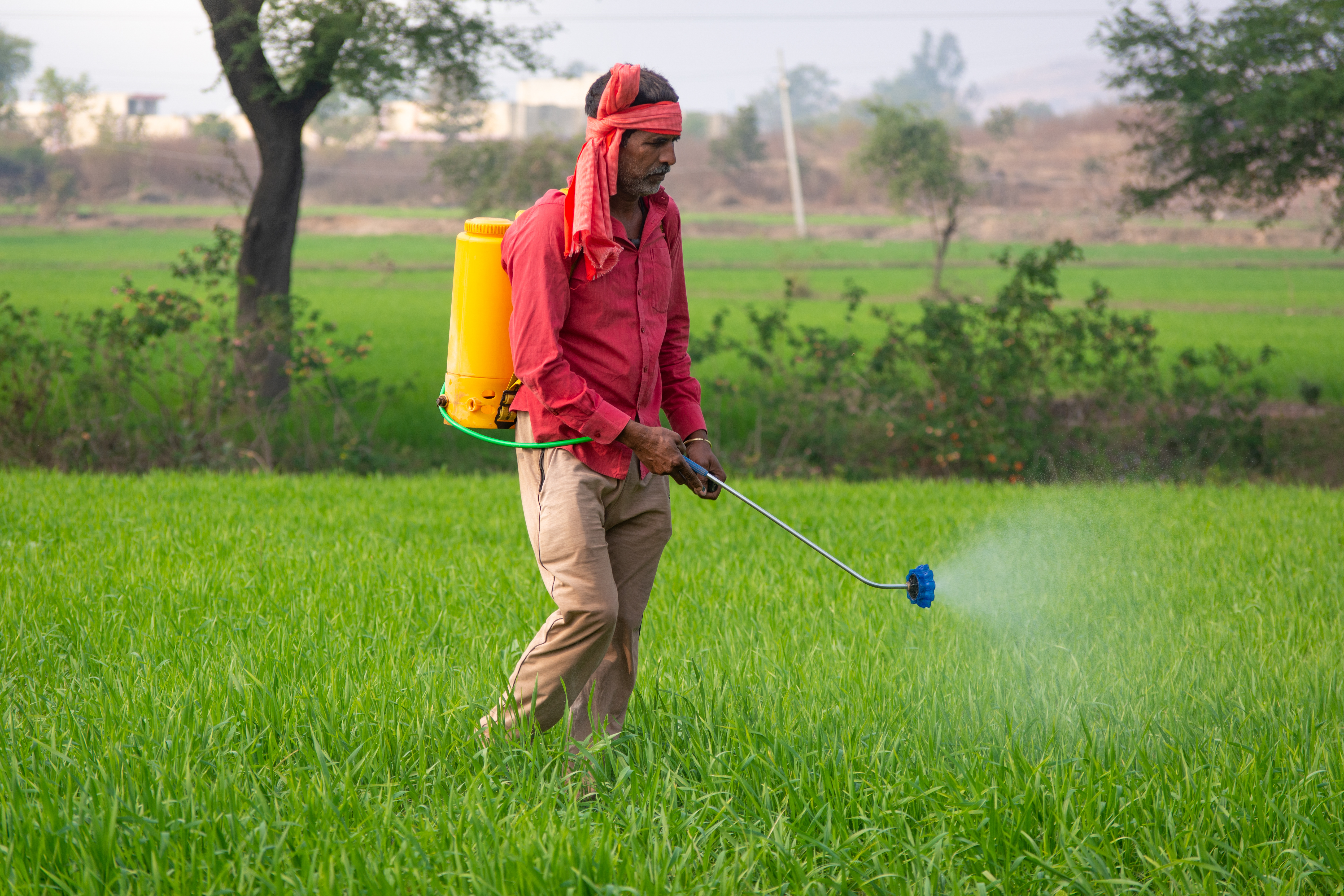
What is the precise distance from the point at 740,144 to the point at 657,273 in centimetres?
7940

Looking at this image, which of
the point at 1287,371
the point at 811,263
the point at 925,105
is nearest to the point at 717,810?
the point at 1287,371

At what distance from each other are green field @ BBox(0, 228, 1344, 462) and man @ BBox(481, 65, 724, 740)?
870 centimetres

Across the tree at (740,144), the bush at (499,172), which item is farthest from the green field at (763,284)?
the tree at (740,144)

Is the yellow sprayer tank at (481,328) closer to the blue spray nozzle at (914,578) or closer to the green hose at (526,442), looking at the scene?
the green hose at (526,442)

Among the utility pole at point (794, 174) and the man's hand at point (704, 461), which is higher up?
the utility pole at point (794, 174)

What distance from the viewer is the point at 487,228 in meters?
3.15

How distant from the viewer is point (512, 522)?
286 inches

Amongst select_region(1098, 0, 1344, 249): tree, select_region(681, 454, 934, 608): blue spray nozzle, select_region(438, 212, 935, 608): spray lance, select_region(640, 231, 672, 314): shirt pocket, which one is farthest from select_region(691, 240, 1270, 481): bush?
select_region(438, 212, 935, 608): spray lance

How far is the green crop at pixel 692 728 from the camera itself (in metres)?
2.66

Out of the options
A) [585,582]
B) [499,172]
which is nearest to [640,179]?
[585,582]

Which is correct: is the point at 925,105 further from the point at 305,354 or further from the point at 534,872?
the point at 534,872

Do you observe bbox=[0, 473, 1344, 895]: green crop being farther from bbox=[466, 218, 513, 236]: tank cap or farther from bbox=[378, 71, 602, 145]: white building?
bbox=[378, 71, 602, 145]: white building

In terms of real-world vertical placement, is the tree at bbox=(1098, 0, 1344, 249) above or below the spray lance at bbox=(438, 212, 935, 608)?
above

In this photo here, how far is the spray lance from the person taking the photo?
3119 mm
